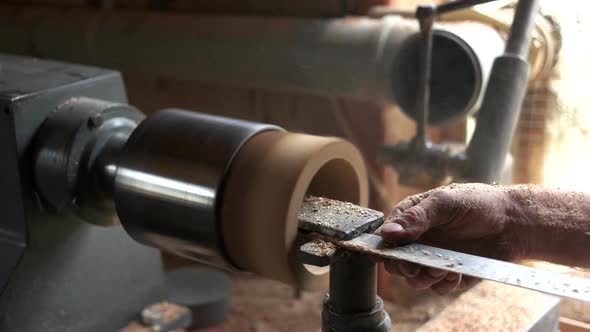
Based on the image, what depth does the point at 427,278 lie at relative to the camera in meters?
0.75

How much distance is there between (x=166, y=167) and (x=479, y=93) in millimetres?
699

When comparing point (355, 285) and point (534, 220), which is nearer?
point (355, 285)

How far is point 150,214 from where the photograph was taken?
835 millimetres

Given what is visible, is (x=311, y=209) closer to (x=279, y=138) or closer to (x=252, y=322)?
(x=279, y=138)

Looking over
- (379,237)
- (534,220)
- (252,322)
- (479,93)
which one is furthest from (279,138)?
(252,322)

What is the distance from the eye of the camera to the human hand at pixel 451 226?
71 centimetres

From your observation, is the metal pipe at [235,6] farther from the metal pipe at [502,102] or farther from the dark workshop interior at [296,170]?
the metal pipe at [502,102]

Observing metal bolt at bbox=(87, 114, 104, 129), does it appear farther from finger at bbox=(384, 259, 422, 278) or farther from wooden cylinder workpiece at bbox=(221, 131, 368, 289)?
finger at bbox=(384, 259, 422, 278)

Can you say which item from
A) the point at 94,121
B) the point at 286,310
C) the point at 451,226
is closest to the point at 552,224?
the point at 451,226

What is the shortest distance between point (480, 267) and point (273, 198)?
0.23 m

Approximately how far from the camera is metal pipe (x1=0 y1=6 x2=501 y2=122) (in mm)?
1326

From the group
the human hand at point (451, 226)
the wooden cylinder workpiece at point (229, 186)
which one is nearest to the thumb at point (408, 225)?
the human hand at point (451, 226)

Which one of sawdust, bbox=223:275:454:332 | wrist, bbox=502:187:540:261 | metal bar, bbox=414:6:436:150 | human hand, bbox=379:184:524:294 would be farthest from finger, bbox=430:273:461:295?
sawdust, bbox=223:275:454:332

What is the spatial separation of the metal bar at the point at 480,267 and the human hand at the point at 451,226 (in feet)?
0.06
